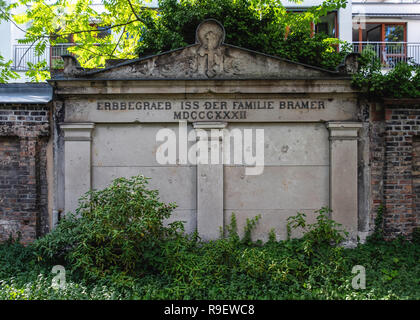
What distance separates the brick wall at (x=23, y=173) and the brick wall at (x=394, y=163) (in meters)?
6.48

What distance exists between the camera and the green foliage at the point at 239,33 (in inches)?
320

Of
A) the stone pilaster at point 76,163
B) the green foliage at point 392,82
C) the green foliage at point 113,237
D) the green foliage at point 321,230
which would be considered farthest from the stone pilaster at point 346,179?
the stone pilaster at point 76,163

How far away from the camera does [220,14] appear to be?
8.61 m

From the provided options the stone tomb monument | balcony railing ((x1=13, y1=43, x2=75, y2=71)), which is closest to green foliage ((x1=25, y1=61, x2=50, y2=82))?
the stone tomb monument

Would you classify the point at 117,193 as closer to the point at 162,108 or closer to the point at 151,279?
the point at 151,279

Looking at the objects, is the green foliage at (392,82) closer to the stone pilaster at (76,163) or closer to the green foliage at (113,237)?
the green foliage at (113,237)

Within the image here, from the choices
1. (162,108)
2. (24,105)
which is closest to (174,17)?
(162,108)

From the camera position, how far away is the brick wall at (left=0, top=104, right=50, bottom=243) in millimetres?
6418

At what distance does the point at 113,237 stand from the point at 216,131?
275 centimetres

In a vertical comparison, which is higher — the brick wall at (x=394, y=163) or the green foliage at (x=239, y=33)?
the green foliage at (x=239, y=33)

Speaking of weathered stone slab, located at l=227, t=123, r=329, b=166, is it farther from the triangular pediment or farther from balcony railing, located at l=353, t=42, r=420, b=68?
balcony railing, located at l=353, t=42, r=420, b=68

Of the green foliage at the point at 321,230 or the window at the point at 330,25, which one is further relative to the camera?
the window at the point at 330,25

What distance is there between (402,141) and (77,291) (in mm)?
6215

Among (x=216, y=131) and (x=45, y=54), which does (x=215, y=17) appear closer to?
(x=216, y=131)
